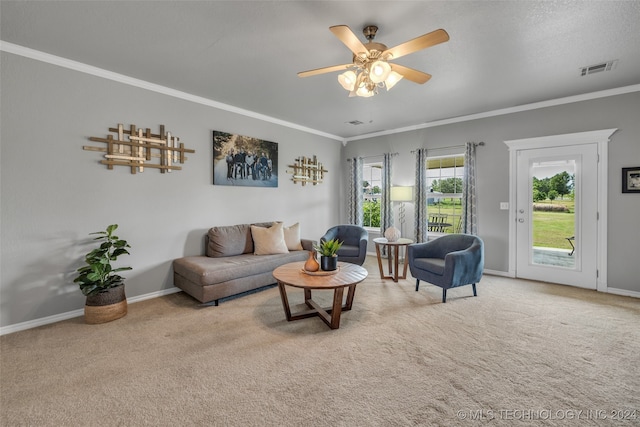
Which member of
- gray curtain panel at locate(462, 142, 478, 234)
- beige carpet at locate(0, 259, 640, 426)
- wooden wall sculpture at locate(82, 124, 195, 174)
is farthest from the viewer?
gray curtain panel at locate(462, 142, 478, 234)

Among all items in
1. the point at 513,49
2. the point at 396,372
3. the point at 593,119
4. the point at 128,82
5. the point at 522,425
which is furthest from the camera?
the point at 593,119

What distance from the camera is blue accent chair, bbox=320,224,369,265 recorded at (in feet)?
14.8

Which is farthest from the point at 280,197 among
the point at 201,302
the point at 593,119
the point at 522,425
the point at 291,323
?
the point at 593,119

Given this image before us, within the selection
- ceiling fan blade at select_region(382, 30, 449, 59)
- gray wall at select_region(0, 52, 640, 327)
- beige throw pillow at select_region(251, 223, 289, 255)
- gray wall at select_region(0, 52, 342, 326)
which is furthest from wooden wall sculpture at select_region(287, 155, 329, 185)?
A: ceiling fan blade at select_region(382, 30, 449, 59)

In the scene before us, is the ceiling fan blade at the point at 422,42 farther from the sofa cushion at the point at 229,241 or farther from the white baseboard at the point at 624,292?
the white baseboard at the point at 624,292

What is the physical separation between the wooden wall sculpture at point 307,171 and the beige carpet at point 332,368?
9.53 feet

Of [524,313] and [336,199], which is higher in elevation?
[336,199]

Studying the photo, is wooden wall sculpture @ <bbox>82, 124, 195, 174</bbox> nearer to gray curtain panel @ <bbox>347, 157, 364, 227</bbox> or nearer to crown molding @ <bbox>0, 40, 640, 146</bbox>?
crown molding @ <bbox>0, 40, 640, 146</bbox>

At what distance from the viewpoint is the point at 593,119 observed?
381cm

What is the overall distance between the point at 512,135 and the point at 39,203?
20.6ft

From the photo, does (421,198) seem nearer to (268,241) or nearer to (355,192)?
(355,192)

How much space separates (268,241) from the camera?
13.9ft

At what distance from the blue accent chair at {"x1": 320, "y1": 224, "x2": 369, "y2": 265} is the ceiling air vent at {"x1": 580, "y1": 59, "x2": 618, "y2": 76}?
3.38 meters

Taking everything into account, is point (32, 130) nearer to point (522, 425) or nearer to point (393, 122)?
point (522, 425)
